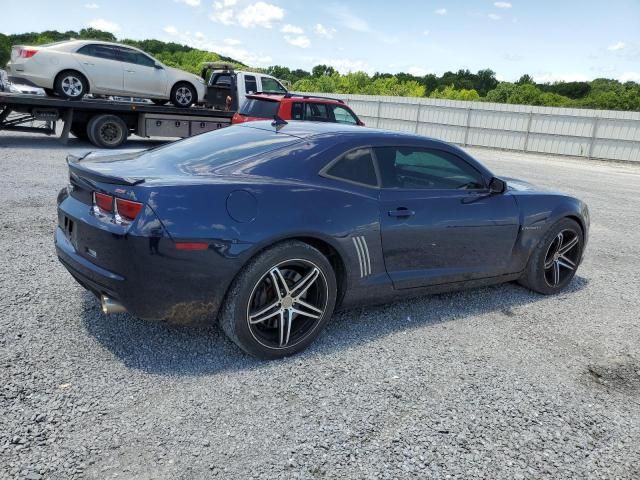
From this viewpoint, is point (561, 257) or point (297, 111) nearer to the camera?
point (561, 257)

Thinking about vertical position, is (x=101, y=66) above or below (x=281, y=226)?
above

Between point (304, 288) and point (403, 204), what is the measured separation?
970 mm

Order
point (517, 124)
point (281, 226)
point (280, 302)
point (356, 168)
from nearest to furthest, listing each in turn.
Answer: point (281, 226) → point (280, 302) → point (356, 168) → point (517, 124)

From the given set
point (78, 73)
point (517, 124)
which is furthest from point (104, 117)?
point (517, 124)

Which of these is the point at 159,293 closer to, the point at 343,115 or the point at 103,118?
the point at 343,115

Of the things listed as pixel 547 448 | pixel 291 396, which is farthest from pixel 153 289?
pixel 547 448

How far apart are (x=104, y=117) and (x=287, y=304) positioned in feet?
36.2

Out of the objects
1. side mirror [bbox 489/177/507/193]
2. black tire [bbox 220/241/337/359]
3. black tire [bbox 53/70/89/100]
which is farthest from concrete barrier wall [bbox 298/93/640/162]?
black tire [bbox 220/241/337/359]

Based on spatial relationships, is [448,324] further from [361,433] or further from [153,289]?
[153,289]

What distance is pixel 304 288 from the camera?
10.9ft

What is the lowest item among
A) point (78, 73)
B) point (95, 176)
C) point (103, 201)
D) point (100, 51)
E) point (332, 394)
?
point (332, 394)

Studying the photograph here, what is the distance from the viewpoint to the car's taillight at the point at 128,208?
287 centimetres

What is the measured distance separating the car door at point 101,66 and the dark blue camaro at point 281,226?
32.1ft

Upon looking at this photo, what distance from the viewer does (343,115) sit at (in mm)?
12297
